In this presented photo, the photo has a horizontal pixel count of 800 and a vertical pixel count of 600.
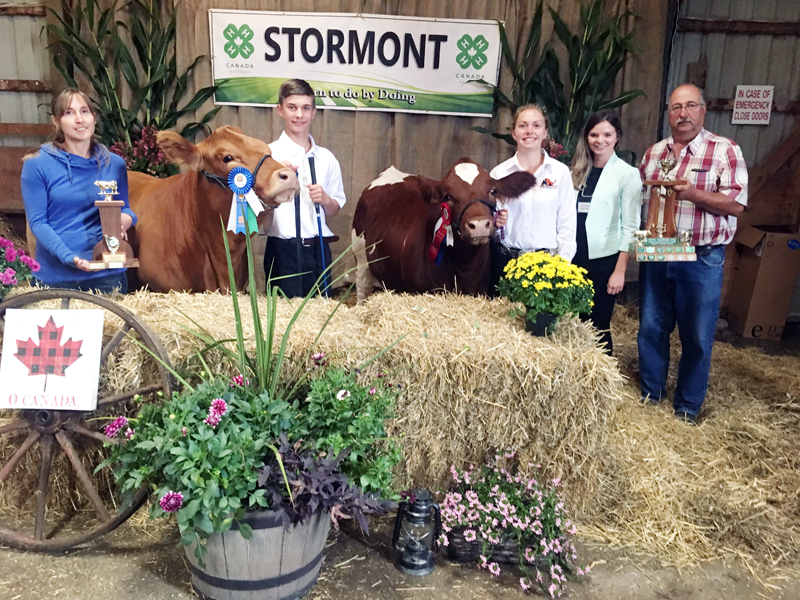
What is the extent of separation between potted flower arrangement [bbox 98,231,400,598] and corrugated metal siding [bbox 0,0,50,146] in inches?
138

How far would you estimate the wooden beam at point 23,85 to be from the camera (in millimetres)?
4137

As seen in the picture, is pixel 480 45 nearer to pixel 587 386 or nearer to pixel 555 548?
pixel 587 386

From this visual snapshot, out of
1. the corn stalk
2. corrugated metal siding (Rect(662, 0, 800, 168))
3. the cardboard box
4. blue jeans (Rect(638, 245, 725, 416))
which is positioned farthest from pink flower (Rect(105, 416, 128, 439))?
the cardboard box

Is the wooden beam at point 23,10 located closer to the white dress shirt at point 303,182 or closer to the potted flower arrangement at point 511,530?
the white dress shirt at point 303,182

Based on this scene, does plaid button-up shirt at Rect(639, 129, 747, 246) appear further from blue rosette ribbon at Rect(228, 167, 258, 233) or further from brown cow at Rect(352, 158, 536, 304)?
blue rosette ribbon at Rect(228, 167, 258, 233)

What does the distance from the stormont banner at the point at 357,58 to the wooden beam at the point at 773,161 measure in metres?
2.44

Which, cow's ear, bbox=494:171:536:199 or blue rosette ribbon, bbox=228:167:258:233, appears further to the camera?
cow's ear, bbox=494:171:536:199

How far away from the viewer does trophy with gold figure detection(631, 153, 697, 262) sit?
2.58 metres

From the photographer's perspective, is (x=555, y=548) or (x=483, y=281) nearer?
(x=555, y=548)

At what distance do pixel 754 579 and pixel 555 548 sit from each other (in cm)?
73

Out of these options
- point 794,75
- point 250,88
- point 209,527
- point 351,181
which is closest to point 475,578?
point 209,527

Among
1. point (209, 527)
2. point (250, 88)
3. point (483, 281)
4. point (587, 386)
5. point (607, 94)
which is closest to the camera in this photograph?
point (209, 527)

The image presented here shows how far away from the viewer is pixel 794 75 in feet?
14.7

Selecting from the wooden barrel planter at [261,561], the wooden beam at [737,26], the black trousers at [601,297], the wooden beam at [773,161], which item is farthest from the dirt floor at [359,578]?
the wooden beam at [737,26]
